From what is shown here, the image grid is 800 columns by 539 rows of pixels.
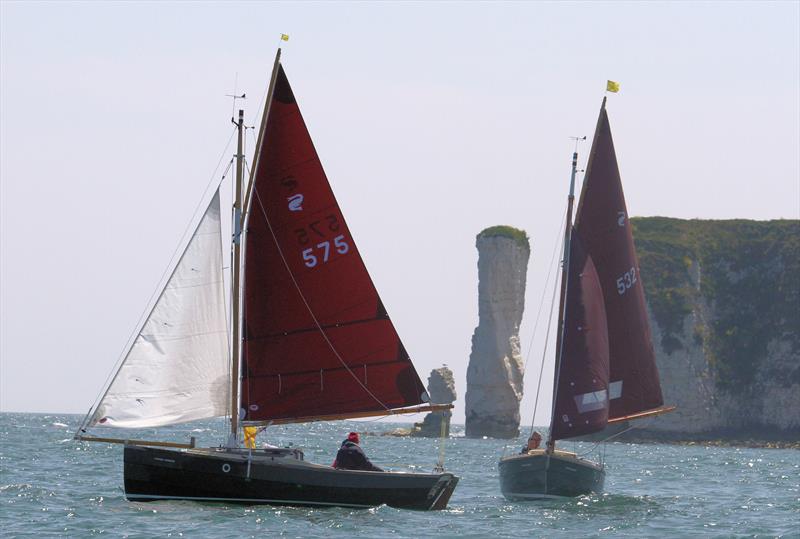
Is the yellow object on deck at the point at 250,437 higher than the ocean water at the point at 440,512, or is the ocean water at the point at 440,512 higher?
the yellow object on deck at the point at 250,437

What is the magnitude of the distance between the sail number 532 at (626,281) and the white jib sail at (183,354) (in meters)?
13.3

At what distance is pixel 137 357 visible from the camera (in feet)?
85.8

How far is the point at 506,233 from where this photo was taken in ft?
323

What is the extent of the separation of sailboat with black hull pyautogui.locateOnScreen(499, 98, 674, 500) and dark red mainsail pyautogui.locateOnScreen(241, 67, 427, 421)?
751 centimetres

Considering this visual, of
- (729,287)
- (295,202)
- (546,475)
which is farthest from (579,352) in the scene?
(729,287)

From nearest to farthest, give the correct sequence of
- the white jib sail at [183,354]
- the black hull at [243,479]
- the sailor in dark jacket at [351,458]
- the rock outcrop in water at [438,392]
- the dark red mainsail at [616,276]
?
1. the white jib sail at [183,354]
2. the black hull at [243,479]
3. the sailor in dark jacket at [351,458]
4. the dark red mainsail at [616,276]
5. the rock outcrop in water at [438,392]

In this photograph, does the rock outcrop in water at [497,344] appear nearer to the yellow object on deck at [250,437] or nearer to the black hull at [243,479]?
the yellow object on deck at [250,437]

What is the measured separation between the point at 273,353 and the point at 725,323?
8347 cm

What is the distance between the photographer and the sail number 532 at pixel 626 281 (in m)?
37.0

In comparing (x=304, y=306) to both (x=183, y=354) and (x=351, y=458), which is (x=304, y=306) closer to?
(x=183, y=354)

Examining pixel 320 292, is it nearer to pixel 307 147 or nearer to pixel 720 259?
pixel 307 147

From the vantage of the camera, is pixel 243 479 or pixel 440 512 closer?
pixel 243 479

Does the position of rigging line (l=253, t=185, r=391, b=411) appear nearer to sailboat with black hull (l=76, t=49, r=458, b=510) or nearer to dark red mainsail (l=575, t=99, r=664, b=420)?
sailboat with black hull (l=76, t=49, r=458, b=510)

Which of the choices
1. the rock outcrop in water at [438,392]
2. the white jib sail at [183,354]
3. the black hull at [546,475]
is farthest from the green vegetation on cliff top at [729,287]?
the white jib sail at [183,354]
